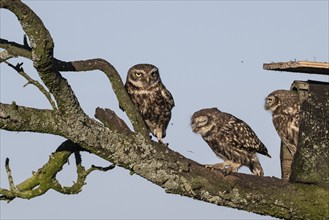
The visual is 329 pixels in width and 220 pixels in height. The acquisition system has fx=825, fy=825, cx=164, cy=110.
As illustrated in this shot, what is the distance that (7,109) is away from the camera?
23.6 feet

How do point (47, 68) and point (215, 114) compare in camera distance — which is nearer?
point (47, 68)

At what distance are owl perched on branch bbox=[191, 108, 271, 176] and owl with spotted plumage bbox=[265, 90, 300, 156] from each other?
0.54 m

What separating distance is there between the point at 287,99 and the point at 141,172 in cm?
399

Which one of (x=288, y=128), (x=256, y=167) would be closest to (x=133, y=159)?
(x=288, y=128)

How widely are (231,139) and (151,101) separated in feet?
4.31

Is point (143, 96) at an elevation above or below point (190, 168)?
above

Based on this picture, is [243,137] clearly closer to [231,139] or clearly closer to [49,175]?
[231,139]

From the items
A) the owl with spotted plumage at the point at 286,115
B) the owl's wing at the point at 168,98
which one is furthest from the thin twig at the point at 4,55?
the owl with spotted plumage at the point at 286,115

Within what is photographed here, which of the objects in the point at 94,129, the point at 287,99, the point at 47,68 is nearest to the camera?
the point at 47,68

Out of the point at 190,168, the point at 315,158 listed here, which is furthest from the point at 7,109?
the point at 315,158

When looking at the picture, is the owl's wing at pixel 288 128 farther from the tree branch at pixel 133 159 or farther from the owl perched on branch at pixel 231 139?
the tree branch at pixel 133 159

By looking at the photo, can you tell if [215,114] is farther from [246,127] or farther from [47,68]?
[47,68]

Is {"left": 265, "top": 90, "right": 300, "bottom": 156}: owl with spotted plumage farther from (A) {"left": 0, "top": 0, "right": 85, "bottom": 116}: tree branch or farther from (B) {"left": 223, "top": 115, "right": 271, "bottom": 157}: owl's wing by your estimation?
(A) {"left": 0, "top": 0, "right": 85, "bottom": 116}: tree branch

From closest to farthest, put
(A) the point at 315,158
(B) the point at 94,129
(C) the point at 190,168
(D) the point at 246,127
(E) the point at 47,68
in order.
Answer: (E) the point at 47,68
(B) the point at 94,129
(C) the point at 190,168
(A) the point at 315,158
(D) the point at 246,127
